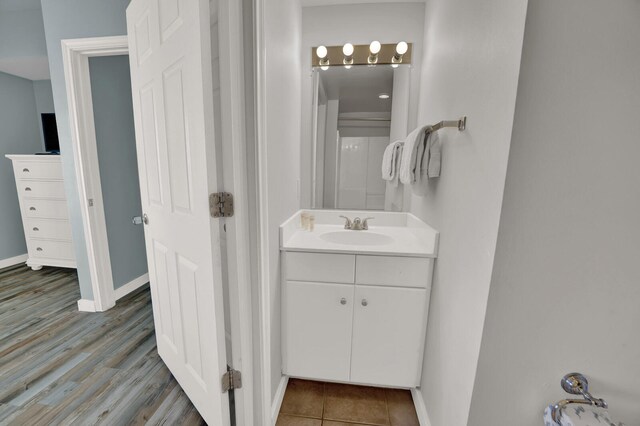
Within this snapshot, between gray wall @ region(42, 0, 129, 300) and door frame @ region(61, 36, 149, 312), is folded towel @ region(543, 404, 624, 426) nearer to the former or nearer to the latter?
door frame @ region(61, 36, 149, 312)

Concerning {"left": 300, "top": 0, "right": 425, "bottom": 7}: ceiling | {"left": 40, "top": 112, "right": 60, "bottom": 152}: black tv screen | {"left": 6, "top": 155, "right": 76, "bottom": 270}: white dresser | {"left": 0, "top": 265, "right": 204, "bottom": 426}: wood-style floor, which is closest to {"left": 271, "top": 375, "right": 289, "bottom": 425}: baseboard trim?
{"left": 0, "top": 265, "right": 204, "bottom": 426}: wood-style floor

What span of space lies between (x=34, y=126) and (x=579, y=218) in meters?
5.21

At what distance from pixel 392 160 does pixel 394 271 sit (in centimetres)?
71

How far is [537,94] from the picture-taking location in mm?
640

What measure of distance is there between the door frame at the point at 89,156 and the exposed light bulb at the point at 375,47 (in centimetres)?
172

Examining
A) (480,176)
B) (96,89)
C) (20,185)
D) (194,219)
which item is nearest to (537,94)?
(480,176)

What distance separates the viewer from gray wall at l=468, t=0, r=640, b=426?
622 millimetres

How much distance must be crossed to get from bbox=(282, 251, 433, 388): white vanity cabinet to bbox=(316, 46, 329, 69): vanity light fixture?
1.34m

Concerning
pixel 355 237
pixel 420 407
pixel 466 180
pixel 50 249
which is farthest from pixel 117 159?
pixel 420 407

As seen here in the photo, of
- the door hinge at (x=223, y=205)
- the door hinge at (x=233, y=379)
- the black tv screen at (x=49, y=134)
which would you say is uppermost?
the black tv screen at (x=49, y=134)

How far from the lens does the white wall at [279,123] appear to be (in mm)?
1062

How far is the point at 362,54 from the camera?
169cm

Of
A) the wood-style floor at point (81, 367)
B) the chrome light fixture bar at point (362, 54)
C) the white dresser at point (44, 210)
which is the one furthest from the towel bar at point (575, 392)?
the white dresser at point (44, 210)

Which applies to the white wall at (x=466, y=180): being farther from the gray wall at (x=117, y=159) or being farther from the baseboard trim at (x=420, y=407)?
the gray wall at (x=117, y=159)
